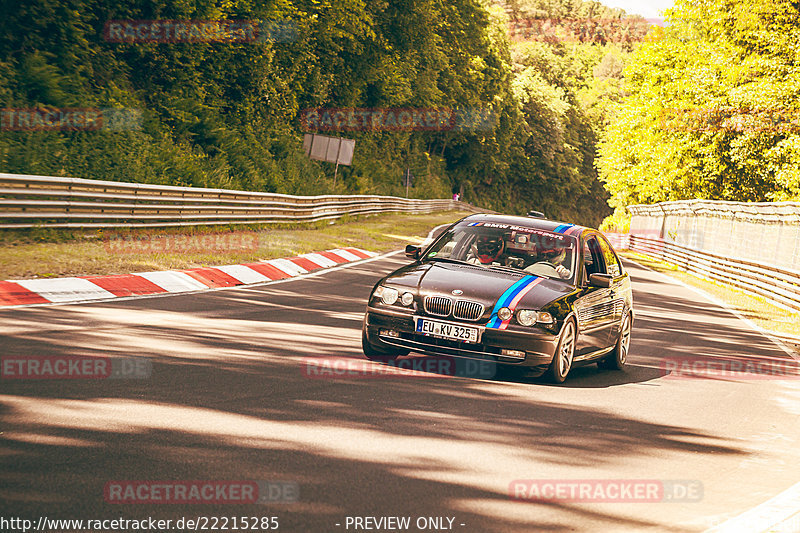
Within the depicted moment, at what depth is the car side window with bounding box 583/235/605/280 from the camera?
380 inches

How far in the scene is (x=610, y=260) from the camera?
33.6 ft

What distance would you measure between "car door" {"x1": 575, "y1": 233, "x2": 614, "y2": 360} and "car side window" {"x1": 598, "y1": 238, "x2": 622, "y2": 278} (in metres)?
0.11

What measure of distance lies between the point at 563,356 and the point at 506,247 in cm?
152

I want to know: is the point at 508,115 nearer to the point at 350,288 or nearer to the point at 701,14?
the point at 701,14

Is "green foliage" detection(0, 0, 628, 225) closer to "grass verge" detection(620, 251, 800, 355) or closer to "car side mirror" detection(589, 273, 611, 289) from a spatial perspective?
"car side mirror" detection(589, 273, 611, 289)

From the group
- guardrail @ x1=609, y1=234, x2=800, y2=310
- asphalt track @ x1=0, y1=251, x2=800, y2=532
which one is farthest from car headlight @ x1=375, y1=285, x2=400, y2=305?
guardrail @ x1=609, y1=234, x2=800, y2=310

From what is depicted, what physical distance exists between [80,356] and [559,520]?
14.7 ft

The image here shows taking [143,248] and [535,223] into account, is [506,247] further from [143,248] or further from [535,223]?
[143,248]

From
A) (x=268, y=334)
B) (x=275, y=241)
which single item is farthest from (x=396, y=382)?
(x=275, y=241)

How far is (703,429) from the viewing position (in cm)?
709

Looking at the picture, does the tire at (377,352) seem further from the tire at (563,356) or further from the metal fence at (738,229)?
the metal fence at (738,229)

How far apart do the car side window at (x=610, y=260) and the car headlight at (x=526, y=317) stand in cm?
238

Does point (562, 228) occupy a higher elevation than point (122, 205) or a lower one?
higher

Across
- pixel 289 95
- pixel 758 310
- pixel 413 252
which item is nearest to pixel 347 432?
pixel 413 252
